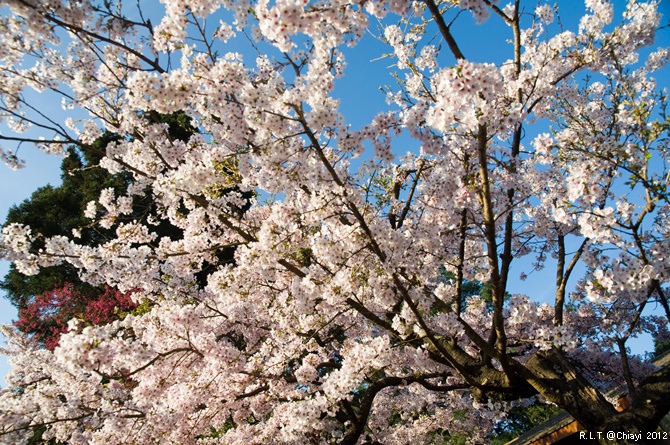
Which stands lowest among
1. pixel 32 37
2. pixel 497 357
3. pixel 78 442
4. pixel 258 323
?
→ pixel 497 357

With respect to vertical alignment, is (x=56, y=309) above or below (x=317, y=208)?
above

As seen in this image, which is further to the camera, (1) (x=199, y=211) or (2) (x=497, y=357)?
(1) (x=199, y=211)

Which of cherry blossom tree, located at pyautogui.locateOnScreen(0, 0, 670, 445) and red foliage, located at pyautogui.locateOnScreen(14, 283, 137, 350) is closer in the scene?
cherry blossom tree, located at pyautogui.locateOnScreen(0, 0, 670, 445)

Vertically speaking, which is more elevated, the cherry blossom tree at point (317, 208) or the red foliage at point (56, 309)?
the red foliage at point (56, 309)

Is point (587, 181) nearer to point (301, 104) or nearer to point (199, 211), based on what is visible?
point (301, 104)

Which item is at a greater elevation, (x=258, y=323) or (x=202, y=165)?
(x=202, y=165)

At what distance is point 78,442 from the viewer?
586 centimetres

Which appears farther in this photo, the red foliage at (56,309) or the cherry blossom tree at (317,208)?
the red foliage at (56,309)

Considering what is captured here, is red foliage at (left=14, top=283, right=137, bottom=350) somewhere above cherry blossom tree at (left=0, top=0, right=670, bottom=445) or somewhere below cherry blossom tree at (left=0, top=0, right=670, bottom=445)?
above

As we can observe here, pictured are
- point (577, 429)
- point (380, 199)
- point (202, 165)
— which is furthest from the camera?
point (577, 429)

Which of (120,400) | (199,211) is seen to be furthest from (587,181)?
(120,400)

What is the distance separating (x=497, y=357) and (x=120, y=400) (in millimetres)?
5730

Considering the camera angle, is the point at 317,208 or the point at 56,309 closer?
the point at 317,208

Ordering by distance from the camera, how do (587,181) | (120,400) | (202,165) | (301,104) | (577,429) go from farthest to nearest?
(577,429)
(120,400)
(202,165)
(587,181)
(301,104)
